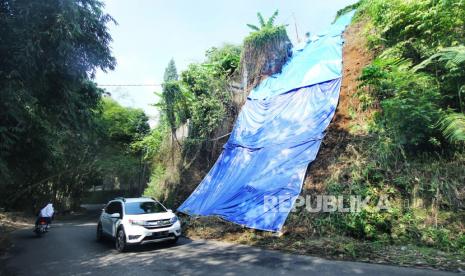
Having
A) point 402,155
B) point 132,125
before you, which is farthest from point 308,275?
point 132,125

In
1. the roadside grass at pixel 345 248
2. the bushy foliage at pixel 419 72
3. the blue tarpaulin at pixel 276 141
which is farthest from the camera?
the blue tarpaulin at pixel 276 141

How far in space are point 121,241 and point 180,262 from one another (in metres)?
2.90

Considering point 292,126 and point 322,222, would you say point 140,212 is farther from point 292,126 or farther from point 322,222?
point 292,126

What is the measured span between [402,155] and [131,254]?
826 centimetres

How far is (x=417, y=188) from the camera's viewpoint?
8.88 metres

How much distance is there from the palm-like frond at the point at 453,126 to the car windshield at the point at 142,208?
8556 mm

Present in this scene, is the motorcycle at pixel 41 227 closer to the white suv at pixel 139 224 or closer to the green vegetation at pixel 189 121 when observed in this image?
the white suv at pixel 139 224

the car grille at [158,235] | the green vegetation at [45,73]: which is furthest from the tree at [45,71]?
the car grille at [158,235]

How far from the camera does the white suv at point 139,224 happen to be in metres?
9.93

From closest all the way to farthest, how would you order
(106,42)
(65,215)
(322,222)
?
(106,42) → (322,222) → (65,215)

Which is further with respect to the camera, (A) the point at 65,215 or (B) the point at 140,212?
(A) the point at 65,215

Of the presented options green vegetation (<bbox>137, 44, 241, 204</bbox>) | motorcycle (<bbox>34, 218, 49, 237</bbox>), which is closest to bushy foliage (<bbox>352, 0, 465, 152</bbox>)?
green vegetation (<bbox>137, 44, 241, 204</bbox>)

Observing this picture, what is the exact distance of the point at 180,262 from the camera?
8.28m

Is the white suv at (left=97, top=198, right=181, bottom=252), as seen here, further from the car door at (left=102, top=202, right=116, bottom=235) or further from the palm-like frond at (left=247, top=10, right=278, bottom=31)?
the palm-like frond at (left=247, top=10, right=278, bottom=31)
